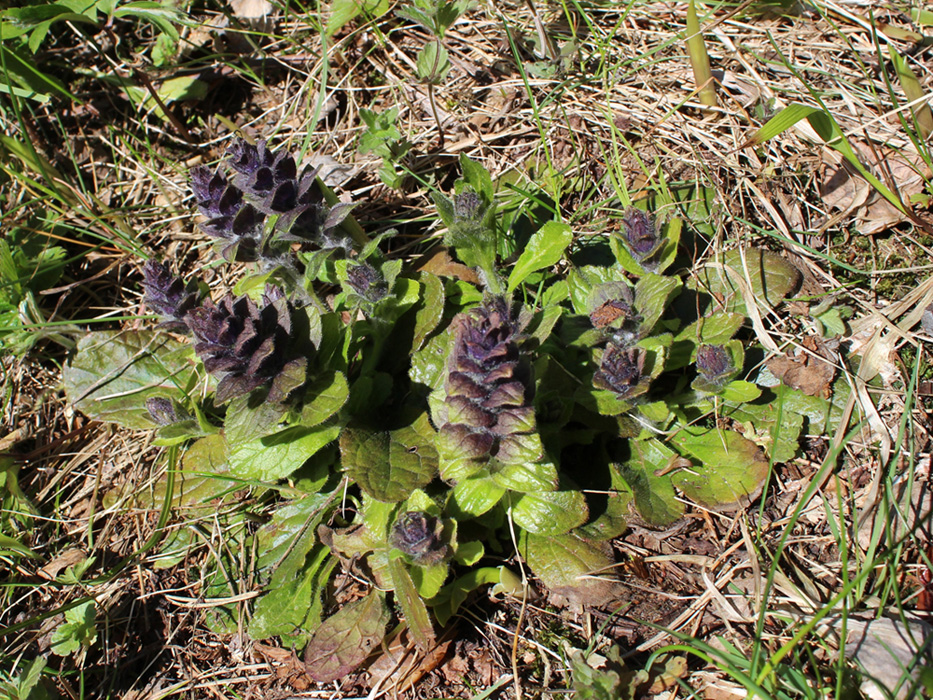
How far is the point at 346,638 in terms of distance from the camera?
9.81ft

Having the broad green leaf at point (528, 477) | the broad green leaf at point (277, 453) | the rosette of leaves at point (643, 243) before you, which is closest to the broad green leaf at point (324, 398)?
the broad green leaf at point (277, 453)

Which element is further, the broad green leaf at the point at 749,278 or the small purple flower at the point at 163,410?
the broad green leaf at the point at 749,278

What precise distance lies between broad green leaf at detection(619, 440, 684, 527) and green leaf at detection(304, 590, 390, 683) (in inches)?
48.8

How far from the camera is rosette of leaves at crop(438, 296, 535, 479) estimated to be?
2.28 meters

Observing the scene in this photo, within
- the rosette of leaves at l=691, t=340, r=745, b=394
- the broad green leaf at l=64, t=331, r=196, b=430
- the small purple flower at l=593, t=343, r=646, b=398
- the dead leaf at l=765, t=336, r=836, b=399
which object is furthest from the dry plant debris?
the small purple flower at l=593, t=343, r=646, b=398

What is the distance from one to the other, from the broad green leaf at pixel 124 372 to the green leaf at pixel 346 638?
155 cm

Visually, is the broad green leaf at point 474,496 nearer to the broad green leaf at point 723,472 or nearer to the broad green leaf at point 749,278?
the broad green leaf at point 723,472

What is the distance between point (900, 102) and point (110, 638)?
4.96 metres

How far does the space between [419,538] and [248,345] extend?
3.21 feet

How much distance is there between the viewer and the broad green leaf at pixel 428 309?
10.8ft

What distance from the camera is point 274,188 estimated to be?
2932 millimetres

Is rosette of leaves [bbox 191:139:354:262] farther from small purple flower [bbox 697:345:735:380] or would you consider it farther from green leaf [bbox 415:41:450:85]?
small purple flower [bbox 697:345:735:380]

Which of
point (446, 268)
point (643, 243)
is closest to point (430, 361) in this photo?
point (446, 268)

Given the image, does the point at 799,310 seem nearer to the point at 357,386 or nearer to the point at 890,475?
the point at 890,475
